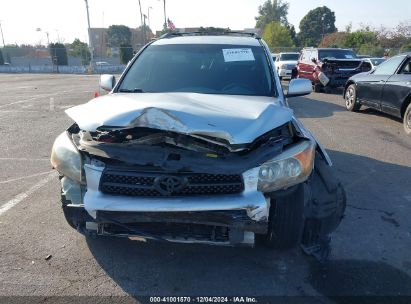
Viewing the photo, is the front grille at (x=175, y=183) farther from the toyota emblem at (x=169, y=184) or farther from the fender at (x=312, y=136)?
the fender at (x=312, y=136)

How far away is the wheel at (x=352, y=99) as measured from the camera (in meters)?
10.8

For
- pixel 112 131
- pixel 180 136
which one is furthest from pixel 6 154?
pixel 180 136

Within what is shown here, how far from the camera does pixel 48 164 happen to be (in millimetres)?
6031

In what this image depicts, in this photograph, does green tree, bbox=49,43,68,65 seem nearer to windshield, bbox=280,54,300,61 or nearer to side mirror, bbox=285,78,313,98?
windshield, bbox=280,54,300,61

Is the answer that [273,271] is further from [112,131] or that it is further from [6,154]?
[6,154]

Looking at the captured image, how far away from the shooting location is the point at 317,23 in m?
94.9

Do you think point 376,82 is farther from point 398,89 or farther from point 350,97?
point 350,97

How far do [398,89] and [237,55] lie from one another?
5.49m

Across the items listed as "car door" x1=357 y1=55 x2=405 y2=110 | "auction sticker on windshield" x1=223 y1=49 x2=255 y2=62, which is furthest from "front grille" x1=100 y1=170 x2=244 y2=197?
"car door" x1=357 y1=55 x2=405 y2=110

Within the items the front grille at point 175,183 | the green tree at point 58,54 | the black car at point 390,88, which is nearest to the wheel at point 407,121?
the black car at point 390,88

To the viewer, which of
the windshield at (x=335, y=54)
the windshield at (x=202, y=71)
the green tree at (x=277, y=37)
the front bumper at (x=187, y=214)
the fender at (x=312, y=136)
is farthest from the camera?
the green tree at (x=277, y=37)

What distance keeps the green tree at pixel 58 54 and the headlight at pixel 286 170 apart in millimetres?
47500

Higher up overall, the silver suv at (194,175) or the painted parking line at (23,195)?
the silver suv at (194,175)

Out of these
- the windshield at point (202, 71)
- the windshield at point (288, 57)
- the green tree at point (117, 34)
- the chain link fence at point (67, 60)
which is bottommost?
the chain link fence at point (67, 60)
